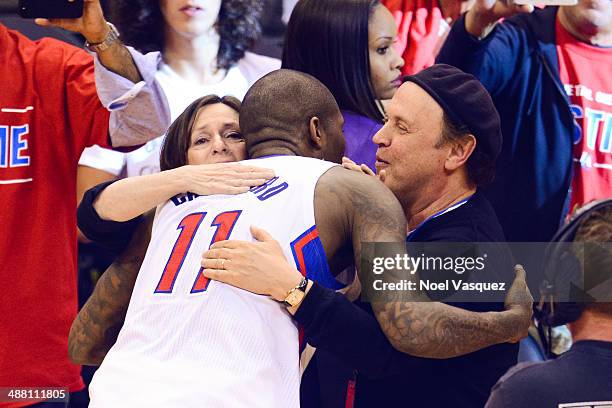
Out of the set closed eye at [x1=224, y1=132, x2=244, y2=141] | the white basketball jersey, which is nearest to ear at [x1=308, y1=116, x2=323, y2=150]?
the white basketball jersey

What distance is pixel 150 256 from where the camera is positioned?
220 centimetres

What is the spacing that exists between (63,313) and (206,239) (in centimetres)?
88

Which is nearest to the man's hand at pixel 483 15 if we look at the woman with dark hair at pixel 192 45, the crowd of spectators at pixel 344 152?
the crowd of spectators at pixel 344 152

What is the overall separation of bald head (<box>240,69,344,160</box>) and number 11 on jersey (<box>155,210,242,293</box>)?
210 millimetres

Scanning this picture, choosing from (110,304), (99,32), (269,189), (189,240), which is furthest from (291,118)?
(99,32)

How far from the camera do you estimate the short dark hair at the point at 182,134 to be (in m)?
2.45

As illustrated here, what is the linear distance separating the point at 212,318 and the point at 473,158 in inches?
28.4

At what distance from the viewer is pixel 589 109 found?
3.05 meters

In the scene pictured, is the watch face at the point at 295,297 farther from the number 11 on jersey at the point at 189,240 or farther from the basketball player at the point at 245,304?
the number 11 on jersey at the point at 189,240

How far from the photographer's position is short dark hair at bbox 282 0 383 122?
2.75 m

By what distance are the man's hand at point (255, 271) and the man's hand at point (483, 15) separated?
1.17 metres

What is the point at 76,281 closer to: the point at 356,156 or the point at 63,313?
the point at 63,313

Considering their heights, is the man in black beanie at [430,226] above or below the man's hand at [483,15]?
below

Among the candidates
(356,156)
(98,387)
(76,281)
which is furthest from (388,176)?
(76,281)
